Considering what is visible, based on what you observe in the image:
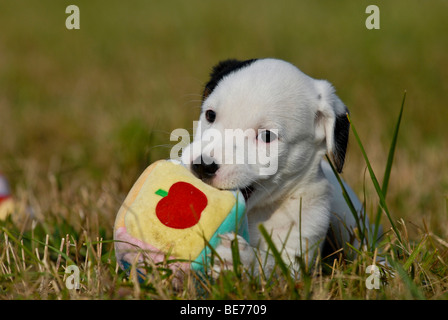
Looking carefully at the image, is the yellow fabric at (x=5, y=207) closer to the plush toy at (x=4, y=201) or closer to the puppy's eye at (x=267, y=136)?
the plush toy at (x=4, y=201)

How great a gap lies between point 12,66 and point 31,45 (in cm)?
139

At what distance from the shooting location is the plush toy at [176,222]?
2668mm

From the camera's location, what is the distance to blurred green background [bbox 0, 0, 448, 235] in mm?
5578

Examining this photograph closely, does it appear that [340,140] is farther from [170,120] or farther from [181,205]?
[170,120]

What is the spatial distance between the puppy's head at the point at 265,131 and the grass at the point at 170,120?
398 mm

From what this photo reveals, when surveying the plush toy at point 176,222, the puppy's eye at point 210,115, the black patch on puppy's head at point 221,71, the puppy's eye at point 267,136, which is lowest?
the plush toy at point 176,222

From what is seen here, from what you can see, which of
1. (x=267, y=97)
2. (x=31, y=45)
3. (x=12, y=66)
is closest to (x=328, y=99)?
(x=267, y=97)

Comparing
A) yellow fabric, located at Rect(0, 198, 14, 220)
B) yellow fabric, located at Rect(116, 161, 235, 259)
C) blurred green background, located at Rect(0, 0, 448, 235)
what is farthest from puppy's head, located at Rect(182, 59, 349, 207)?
yellow fabric, located at Rect(0, 198, 14, 220)

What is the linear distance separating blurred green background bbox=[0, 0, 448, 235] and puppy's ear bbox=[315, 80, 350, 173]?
1.10 m

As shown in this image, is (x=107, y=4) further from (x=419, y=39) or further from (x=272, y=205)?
(x=272, y=205)

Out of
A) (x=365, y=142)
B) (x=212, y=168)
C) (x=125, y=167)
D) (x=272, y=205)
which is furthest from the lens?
(x=365, y=142)

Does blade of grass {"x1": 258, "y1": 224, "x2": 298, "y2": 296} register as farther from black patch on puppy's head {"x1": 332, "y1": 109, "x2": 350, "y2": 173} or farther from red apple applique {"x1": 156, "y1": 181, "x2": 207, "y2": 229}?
black patch on puppy's head {"x1": 332, "y1": 109, "x2": 350, "y2": 173}

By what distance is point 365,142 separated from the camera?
22.1 feet

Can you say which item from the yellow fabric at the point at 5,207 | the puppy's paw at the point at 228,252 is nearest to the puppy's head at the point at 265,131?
the puppy's paw at the point at 228,252
